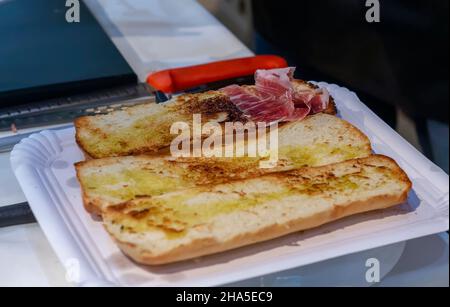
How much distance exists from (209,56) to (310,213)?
868 millimetres

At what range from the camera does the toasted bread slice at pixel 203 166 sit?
1.06 m

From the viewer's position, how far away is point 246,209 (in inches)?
39.1

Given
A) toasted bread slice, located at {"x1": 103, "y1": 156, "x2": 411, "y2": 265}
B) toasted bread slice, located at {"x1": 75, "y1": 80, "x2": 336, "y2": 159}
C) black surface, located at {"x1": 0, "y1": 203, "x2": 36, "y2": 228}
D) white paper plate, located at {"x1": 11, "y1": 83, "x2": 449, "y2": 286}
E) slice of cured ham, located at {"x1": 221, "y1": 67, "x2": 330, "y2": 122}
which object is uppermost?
slice of cured ham, located at {"x1": 221, "y1": 67, "x2": 330, "y2": 122}

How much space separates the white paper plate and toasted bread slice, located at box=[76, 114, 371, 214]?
0.13 feet

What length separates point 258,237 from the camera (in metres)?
0.96

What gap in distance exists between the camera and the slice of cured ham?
126cm

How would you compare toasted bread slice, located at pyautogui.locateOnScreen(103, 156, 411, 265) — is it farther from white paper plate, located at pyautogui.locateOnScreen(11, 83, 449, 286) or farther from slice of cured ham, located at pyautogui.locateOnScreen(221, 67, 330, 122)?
slice of cured ham, located at pyautogui.locateOnScreen(221, 67, 330, 122)

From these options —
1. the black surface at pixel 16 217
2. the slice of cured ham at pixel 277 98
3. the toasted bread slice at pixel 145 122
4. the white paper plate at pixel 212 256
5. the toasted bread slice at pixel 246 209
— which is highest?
the slice of cured ham at pixel 277 98

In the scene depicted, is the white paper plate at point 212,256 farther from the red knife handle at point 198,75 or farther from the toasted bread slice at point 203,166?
the red knife handle at point 198,75

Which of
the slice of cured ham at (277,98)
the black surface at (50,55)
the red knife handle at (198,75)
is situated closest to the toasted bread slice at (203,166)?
the slice of cured ham at (277,98)

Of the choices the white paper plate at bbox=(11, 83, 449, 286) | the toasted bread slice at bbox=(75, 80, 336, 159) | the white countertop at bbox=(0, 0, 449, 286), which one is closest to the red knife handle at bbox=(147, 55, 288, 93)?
the toasted bread slice at bbox=(75, 80, 336, 159)

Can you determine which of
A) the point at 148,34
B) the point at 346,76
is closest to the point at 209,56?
the point at 148,34

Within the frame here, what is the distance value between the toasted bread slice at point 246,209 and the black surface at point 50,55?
1.77ft
